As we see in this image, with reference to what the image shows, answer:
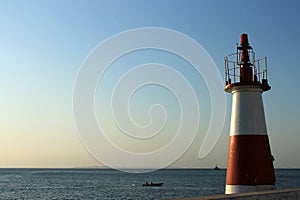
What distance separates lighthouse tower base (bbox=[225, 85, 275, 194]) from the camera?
12.9 metres

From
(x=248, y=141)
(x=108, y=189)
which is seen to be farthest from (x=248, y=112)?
(x=108, y=189)

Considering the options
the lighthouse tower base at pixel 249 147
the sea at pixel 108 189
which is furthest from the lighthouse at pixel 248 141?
the sea at pixel 108 189

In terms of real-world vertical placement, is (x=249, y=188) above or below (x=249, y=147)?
below

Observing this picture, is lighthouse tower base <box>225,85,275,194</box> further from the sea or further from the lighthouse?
the sea

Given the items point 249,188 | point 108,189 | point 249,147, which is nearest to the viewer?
point 249,188

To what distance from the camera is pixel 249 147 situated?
13008 millimetres

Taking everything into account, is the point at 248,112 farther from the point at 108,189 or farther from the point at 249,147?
the point at 108,189

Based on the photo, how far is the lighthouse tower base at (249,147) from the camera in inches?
508

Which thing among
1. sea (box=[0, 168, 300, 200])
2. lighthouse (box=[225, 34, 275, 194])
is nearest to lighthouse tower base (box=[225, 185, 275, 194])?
lighthouse (box=[225, 34, 275, 194])

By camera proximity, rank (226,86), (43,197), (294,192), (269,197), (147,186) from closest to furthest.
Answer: (269,197)
(294,192)
(226,86)
(43,197)
(147,186)

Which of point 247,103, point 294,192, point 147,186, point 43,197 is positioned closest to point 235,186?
point 247,103

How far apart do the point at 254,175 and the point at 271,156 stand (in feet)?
3.34

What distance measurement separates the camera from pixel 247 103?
43.2 feet

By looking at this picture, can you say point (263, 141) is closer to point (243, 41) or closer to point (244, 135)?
point (244, 135)
